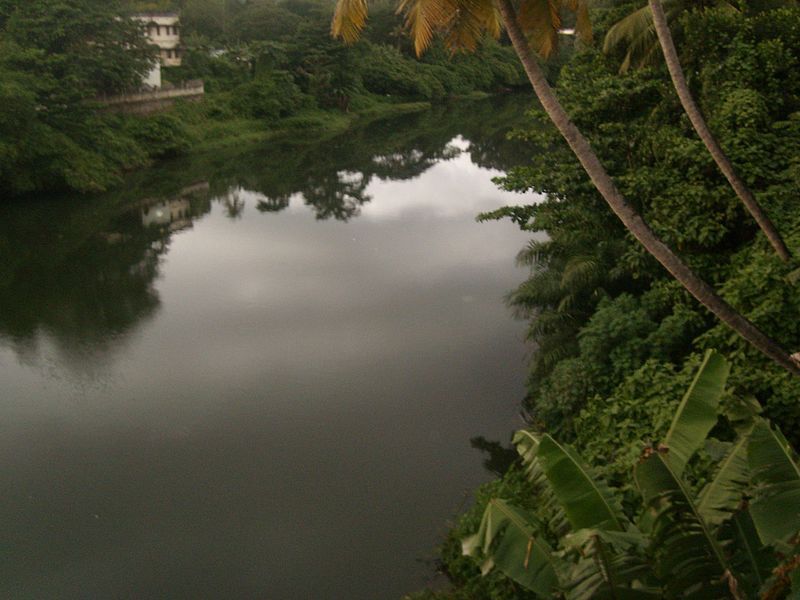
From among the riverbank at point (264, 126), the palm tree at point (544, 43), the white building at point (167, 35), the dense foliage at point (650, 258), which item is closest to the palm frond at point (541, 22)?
the palm tree at point (544, 43)

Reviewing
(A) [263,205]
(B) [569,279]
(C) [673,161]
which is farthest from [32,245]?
(C) [673,161]

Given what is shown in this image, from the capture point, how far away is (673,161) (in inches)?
405

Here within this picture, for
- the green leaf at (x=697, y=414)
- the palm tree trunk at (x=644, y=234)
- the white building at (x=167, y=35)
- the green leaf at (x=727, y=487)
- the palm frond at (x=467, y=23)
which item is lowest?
the green leaf at (x=727, y=487)

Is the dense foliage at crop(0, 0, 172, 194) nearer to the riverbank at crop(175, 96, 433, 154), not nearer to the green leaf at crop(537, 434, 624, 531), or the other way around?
the riverbank at crop(175, 96, 433, 154)

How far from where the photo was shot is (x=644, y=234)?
6.08 metres

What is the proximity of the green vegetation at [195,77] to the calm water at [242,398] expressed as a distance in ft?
9.66

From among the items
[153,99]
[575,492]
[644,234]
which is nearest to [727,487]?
[575,492]

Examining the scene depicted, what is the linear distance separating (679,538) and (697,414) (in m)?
1.19

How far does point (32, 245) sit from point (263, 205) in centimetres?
768

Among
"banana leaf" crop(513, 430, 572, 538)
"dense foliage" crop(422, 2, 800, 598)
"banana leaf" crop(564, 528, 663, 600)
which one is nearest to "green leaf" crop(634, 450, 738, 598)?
"banana leaf" crop(564, 528, 663, 600)

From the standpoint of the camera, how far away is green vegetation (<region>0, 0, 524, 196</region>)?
2494cm

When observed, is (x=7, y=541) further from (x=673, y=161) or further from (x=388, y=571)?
(x=673, y=161)

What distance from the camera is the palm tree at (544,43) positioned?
5887mm

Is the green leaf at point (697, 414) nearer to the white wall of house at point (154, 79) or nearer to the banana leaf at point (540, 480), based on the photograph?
the banana leaf at point (540, 480)
